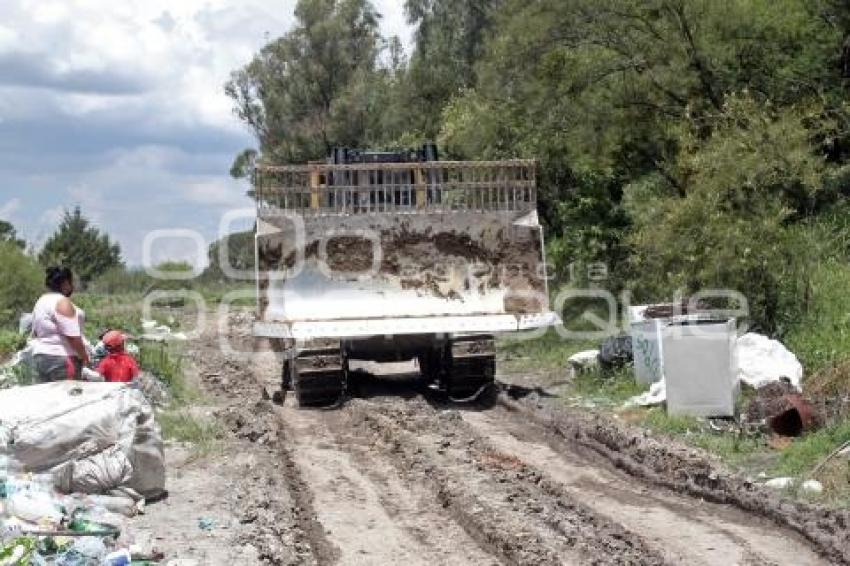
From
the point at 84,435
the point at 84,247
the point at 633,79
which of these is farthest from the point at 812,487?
the point at 84,247

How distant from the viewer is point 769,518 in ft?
24.8

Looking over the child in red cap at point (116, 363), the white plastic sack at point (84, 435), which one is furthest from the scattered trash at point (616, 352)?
the white plastic sack at point (84, 435)

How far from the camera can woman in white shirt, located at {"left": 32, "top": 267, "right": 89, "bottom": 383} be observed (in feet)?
30.7

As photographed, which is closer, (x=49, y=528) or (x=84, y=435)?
(x=49, y=528)

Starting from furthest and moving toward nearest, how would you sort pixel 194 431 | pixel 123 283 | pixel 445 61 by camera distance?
pixel 123 283
pixel 445 61
pixel 194 431

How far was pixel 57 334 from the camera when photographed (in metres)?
9.42

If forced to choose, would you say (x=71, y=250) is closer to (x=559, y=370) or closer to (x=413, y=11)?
(x=413, y=11)

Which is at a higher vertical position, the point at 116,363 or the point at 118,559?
the point at 116,363

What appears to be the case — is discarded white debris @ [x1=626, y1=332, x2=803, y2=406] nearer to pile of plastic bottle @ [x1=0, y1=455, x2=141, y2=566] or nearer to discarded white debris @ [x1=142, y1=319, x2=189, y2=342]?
pile of plastic bottle @ [x1=0, y1=455, x2=141, y2=566]

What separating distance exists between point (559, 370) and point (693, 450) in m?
6.41

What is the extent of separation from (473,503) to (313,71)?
3721 centimetres

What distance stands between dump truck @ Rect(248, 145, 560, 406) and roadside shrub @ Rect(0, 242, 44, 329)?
13858 millimetres

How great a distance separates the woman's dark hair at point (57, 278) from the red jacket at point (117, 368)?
86cm

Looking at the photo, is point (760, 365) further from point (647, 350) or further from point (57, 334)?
point (57, 334)
